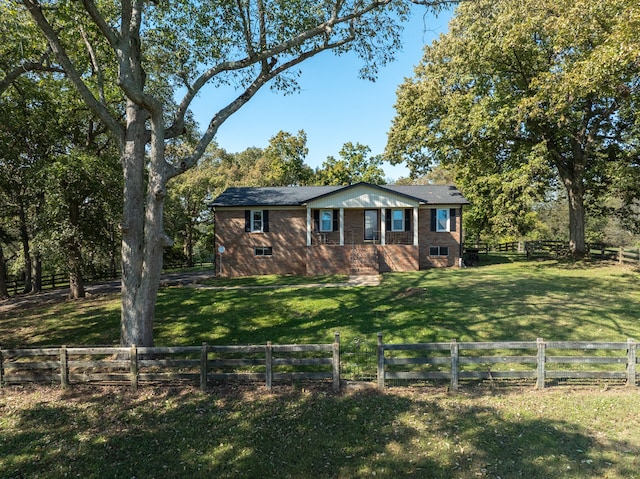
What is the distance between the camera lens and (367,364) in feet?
26.5

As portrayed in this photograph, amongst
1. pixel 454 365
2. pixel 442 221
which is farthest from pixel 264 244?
pixel 454 365

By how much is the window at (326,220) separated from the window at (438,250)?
6.95 m

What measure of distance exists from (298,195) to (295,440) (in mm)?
20038

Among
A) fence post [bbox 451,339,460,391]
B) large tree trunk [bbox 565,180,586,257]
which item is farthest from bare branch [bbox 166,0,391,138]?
large tree trunk [bbox 565,180,586,257]

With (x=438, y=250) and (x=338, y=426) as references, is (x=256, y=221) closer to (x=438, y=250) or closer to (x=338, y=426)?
(x=438, y=250)

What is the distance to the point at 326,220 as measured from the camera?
2331 centimetres

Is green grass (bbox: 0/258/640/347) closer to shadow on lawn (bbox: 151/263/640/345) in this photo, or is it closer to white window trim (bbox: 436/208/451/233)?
shadow on lawn (bbox: 151/263/640/345)

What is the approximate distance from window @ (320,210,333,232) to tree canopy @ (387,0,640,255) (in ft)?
22.5

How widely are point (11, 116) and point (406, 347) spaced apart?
1844cm

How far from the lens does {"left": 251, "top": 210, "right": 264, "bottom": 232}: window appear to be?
22828 millimetres

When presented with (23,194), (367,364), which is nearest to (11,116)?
(23,194)

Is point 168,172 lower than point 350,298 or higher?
higher

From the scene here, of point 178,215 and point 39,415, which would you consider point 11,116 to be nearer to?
point 39,415

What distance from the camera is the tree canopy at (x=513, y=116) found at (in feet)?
58.9
